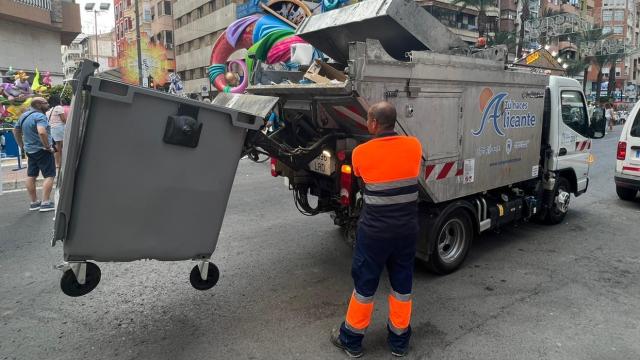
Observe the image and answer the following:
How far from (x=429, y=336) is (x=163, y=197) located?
220cm

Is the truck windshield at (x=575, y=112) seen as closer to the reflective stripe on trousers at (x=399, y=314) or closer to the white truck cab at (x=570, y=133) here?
the white truck cab at (x=570, y=133)

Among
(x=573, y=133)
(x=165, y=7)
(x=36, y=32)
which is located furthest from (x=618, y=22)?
(x=573, y=133)

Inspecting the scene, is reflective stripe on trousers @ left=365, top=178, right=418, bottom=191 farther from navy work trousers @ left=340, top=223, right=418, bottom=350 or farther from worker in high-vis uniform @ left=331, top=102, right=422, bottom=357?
navy work trousers @ left=340, top=223, right=418, bottom=350

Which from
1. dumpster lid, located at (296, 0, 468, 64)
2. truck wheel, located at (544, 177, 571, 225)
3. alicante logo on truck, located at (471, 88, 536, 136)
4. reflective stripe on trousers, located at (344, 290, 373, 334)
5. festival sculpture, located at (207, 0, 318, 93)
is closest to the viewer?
reflective stripe on trousers, located at (344, 290, 373, 334)

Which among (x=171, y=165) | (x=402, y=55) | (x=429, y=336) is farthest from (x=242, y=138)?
(x=402, y=55)

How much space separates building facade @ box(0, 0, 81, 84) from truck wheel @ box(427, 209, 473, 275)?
69.0 feet

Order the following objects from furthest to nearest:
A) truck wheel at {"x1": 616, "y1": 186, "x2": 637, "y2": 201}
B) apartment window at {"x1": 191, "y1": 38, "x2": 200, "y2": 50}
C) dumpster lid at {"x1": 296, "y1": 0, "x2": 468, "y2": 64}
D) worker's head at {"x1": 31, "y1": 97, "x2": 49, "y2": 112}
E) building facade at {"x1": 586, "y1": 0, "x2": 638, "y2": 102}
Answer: building facade at {"x1": 586, "y1": 0, "x2": 638, "y2": 102} → apartment window at {"x1": 191, "y1": 38, "x2": 200, "y2": 50} → truck wheel at {"x1": 616, "y1": 186, "x2": 637, "y2": 201} → worker's head at {"x1": 31, "y1": 97, "x2": 49, "y2": 112} → dumpster lid at {"x1": 296, "y1": 0, "x2": 468, "y2": 64}

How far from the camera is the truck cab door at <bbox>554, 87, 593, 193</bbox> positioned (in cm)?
598

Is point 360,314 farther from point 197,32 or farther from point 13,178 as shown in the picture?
point 197,32

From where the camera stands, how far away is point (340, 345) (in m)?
3.21

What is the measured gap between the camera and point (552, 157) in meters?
5.96

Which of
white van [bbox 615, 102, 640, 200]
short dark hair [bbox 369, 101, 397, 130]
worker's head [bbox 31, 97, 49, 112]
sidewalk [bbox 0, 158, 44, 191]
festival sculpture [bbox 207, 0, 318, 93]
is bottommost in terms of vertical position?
sidewalk [bbox 0, 158, 44, 191]

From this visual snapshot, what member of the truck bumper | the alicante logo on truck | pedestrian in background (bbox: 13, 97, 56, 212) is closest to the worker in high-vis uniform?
the alicante logo on truck

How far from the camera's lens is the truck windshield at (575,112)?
605cm
